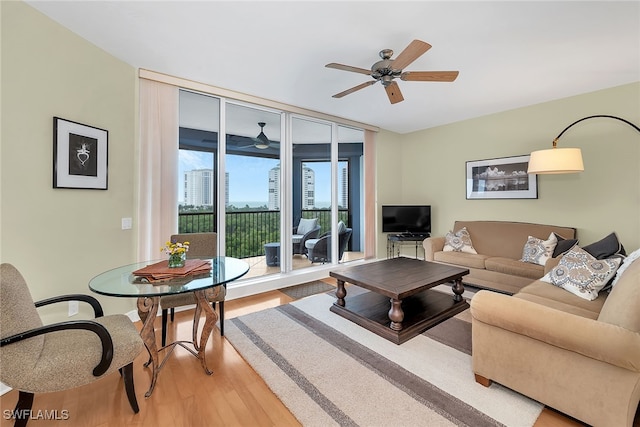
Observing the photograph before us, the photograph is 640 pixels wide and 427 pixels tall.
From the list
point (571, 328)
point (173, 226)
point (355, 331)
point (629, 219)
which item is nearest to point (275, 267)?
point (173, 226)

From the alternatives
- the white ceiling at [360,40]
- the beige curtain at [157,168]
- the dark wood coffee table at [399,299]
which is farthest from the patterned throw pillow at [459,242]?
the beige curtain at [157,168]

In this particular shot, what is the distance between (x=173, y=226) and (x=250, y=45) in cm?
213

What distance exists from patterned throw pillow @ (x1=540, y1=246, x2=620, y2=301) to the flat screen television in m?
2.62

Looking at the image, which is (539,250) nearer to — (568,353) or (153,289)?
(568,353)

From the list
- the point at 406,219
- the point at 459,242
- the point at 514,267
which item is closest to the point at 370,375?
the point at 514,267

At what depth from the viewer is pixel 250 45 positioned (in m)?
2.47

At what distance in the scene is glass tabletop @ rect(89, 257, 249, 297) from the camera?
66.4 inches

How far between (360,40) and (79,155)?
273 centimetres

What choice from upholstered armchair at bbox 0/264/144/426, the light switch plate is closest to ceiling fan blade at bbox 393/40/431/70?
upholstered armchair at bbox 0/264/144/426

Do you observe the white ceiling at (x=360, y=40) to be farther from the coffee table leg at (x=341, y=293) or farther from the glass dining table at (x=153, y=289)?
the coffee table leg at (x=341, y=293)

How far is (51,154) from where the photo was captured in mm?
2166

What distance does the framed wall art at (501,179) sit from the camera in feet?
13.4

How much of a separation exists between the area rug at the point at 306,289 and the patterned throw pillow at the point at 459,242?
2.00 meters

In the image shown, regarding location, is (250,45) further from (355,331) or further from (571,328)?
(571,328)
